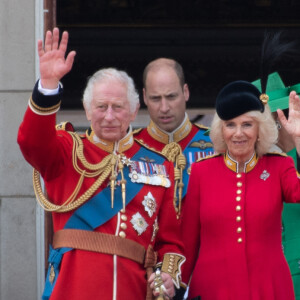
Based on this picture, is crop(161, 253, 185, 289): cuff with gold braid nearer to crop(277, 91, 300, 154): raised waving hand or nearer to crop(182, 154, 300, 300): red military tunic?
crop(182, 154, 300, 300): red military tunic

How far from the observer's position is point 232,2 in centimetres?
756

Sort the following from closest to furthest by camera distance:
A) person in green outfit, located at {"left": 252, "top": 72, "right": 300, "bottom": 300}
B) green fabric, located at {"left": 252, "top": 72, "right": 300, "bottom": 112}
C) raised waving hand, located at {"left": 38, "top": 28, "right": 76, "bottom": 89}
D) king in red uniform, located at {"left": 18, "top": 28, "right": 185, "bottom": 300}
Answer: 1. raised waving hand, located at {"left": 38, "top": 28, "right": 76, "bottom": 89}
2. king in red uniform, located at {"left": 18, "top": 28, "right": 185, "bottom": 300}
3. person in green outfit, located at {"left": 252, "top": 72, "right": 300, "bottom": 300}
4. green fabric, located at {"left": 252, "top": 72, "right": 300, "bottom": 112}

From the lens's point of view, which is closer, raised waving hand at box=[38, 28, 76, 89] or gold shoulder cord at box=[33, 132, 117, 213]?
raised waving hand at box=[38, 28, 76, 89]

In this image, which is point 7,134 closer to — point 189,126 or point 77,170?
point 189,126

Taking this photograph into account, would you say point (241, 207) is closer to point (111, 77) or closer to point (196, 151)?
point (111, 77)

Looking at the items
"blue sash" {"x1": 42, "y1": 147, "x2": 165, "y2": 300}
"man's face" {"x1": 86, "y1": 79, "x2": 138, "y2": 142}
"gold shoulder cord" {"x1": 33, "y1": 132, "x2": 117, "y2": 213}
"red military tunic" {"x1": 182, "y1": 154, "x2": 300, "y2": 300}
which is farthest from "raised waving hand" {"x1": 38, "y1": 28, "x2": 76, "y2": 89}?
"red military tunic" {"x1": 182, "y1": 154, "x2": 300, "y2": 300}

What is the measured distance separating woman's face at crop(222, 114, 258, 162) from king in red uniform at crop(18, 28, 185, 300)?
0.31m

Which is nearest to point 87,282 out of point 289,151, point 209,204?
point 209,204

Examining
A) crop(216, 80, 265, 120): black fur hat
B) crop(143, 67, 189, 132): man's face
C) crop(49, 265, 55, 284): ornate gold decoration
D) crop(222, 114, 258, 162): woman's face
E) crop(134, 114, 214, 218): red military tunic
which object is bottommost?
crop(49, 265, 55, 284): ornate gold decoration

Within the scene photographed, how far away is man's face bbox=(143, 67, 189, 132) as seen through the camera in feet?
16.6

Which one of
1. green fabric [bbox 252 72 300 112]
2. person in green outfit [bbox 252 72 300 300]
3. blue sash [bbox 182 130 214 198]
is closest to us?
person in green outfit [bbox 252 72 300 300]

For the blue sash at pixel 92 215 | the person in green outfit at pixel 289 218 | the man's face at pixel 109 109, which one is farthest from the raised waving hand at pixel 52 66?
the person in green outfit at pixel 289 218

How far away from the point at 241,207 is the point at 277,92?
2.95ft

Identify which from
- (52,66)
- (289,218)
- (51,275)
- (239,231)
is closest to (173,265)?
(239,231)
